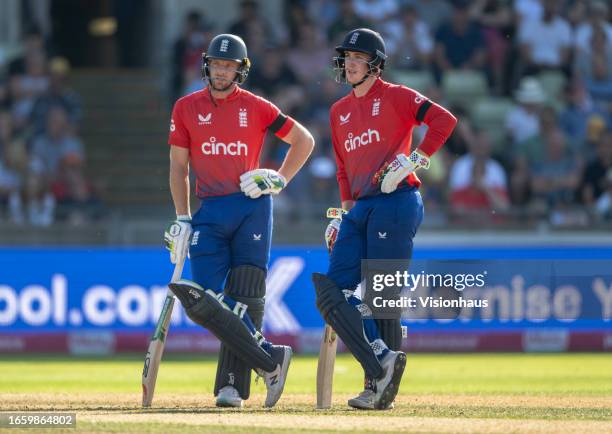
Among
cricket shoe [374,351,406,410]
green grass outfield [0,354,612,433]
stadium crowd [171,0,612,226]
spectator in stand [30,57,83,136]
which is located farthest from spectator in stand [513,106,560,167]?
cricket shoe [374,351,406,410]

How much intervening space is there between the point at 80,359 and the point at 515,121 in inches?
285

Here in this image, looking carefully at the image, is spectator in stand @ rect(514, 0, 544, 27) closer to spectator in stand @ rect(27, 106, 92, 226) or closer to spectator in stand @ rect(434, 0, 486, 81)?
spectator in stand @ rect(434, 0, 486, 81)

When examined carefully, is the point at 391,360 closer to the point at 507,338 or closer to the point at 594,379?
the point at 594,379

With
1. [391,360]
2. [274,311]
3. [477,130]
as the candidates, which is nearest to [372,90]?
[391,360]

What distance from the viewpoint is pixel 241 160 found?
968 cm

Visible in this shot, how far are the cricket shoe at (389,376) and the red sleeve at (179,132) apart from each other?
205cm

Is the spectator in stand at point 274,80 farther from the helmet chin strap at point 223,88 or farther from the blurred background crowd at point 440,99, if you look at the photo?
the helmet chin strap at point 223,88

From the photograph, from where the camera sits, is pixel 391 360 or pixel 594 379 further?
pixel 594 379

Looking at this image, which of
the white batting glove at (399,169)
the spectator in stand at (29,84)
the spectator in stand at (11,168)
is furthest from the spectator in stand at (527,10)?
the white batting glove at (399,169)

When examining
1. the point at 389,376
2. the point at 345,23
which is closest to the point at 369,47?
the point at 389,376

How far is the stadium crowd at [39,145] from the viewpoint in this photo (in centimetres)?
1744

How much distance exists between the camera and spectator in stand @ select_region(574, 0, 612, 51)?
20.7 m

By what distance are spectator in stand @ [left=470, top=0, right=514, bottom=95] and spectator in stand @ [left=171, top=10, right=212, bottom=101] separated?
389 centimetres

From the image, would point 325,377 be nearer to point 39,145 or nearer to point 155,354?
point 155,354
